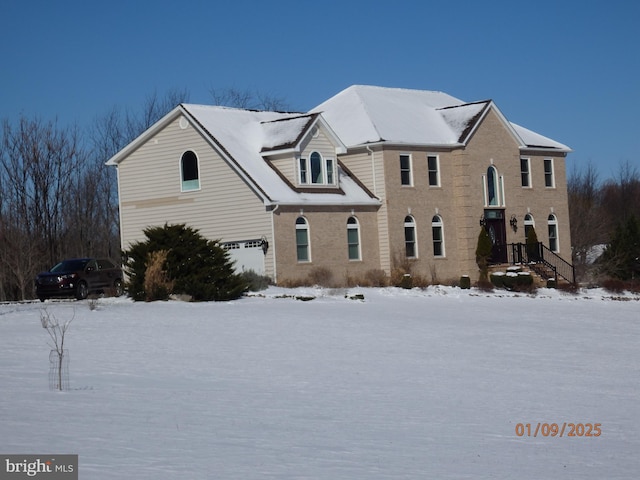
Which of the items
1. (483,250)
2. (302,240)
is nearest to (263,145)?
(302,240)

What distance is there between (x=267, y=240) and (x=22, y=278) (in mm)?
15617

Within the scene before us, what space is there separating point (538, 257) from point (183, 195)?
16.5 meters

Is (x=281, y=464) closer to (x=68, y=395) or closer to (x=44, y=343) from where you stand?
(x=68, y=395)

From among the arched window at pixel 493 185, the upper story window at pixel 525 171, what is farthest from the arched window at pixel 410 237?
the upper story window at pixel 525 171

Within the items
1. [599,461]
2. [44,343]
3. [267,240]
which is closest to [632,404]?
[599,461]

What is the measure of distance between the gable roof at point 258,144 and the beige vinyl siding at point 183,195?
0.43m

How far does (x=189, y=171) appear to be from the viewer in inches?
1708

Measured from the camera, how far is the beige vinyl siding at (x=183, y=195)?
4103cm

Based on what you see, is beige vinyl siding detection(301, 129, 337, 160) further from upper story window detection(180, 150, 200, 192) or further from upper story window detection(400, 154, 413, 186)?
upper story window detection(180, 150, 200, 192)

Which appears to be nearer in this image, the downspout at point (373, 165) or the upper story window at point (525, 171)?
the downspout at point (373, 165)

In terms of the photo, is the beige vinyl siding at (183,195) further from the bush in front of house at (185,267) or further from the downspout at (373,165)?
the bush in front of house at (185,267)

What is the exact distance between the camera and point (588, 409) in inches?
674

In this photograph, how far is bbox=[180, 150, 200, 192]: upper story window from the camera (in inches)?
1695
